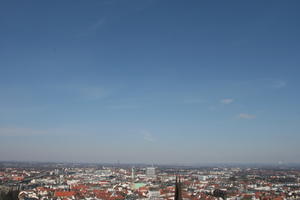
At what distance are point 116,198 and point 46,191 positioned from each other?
13.7 meters

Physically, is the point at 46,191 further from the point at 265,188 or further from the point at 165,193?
the point at 265,188

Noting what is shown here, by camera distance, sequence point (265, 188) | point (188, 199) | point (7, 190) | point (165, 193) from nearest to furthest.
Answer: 1. point (7, 190)
2. point (188, 199)
3. point (165, 193)
4. point (265, 188)

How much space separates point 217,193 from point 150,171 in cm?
6296

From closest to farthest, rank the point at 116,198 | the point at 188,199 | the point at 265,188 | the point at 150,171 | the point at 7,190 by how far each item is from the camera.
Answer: the point at 7,190 < the point at 188,199 < the point at 116,198 < the point at 265,188 < the point at 150,171

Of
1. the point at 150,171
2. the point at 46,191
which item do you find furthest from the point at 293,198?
the point at 150,171

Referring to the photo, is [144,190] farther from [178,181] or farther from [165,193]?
[178,181]

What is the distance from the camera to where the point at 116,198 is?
50062 millimetres

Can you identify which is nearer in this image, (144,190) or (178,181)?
(178,181)

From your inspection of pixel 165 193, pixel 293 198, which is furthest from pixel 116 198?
pixel 293 198

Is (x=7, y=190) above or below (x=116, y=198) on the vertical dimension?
above

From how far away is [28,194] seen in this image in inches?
1928

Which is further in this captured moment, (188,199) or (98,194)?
(98,194)

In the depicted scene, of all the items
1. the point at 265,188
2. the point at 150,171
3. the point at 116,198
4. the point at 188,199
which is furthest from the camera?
the point at 150,171

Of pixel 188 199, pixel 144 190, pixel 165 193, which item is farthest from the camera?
pixel 144 190
